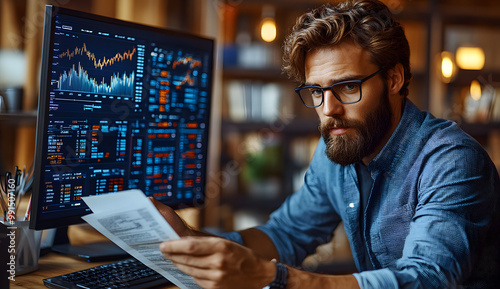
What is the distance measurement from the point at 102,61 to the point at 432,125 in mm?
A: 751

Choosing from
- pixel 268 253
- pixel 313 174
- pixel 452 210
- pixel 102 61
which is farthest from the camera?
pixel 313 174

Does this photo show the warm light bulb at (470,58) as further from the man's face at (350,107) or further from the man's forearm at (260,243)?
the man's forearm at (260,243)

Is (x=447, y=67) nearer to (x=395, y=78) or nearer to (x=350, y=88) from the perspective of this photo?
(x=395, y=78)

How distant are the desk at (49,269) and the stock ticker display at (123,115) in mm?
126

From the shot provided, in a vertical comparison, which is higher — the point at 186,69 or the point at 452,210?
the point at 186,69

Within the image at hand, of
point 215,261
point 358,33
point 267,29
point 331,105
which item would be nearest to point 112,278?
point 215,261

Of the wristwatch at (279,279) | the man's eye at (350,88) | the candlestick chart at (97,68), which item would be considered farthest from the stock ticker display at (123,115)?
the wristwatch at (279,279)

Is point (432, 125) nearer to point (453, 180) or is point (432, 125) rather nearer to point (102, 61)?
point (453, 180)

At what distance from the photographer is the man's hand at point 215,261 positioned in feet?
2.47

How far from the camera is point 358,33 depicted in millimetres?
1196

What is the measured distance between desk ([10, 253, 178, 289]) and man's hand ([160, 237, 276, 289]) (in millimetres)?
250

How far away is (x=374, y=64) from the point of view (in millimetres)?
1192

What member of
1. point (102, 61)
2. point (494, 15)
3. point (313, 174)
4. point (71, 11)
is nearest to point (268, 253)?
point (313, 174)

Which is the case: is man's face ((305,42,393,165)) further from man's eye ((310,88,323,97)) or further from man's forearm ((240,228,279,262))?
man's forearm ((240,228,279,262))
